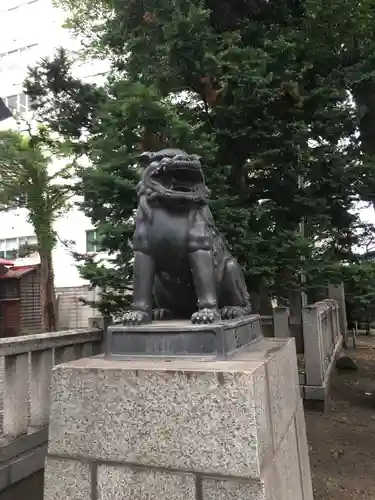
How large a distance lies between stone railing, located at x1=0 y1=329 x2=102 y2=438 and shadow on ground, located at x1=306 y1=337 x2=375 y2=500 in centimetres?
246

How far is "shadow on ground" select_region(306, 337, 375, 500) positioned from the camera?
3.86 metres

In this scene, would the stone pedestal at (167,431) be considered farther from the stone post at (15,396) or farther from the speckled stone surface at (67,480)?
the stone post at (15,396)

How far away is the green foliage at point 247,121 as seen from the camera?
14.0 feet

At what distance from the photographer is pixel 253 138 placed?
473 cm

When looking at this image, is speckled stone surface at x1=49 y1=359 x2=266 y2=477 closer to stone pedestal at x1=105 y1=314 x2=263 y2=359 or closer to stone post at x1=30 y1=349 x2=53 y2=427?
stone pedestal at x1=105 y1=314 x2=263 y2=359

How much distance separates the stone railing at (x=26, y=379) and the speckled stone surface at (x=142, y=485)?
1.52 metres

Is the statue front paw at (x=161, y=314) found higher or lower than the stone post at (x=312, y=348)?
higher

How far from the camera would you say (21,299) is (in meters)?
16.9

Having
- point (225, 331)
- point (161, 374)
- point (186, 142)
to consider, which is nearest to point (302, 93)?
point (186, 142)

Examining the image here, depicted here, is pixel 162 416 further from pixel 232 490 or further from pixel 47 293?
pixel 47 293

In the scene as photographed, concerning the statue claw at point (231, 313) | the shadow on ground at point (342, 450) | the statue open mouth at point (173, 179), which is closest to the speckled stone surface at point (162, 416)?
the statue claw at point (231, 313)

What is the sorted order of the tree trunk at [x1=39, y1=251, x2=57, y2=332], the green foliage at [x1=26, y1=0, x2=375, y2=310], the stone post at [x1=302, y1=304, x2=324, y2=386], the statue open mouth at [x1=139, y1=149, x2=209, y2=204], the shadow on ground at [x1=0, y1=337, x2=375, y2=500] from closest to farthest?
1. the statue open mouth at [x1=139, y1=149, x2=209, y2=204]
2. the shadow on ground at [x1=0, y1=337, x2=375, y2=500]
3. the green foliage at [x1=26, y1=0, x2=375, y2=310]
4. the stone post at [x1=302, y1=304, x2=324, y2=386]
5. the tree trunk at [x1=39, y1=251, x2=57, y2=332]

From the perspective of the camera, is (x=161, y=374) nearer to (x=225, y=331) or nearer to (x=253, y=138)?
(x=225, y=331)

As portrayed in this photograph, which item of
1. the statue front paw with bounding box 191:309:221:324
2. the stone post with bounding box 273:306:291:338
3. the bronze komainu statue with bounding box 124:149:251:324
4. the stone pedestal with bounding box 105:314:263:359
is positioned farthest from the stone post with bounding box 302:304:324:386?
the statue front paw with bounding box 191:309:221:324
